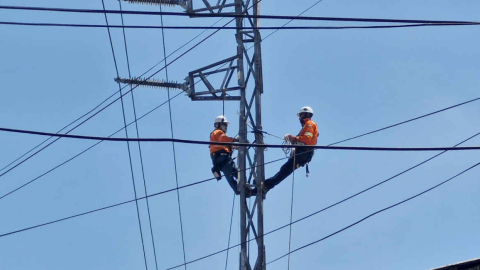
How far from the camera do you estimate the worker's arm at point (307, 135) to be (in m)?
14.6

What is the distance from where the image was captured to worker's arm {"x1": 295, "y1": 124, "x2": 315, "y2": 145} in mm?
14555

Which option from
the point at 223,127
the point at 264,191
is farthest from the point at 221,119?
the point at 264,191

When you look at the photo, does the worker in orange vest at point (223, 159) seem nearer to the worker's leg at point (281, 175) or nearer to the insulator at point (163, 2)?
the worker's leg at point (281, 175)

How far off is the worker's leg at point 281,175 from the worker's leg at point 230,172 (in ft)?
2.23

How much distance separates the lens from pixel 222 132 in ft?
50.1

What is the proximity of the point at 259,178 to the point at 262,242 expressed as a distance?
3.09 feet

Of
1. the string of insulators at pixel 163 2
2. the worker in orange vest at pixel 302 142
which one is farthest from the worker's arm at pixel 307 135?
the string of insulators at pixel 163 2

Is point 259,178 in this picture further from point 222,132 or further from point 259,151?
point 222,132


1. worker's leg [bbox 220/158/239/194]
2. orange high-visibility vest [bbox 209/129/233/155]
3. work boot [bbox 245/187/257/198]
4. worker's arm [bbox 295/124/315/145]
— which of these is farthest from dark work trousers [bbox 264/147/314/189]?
orange high-visibility vest [bbox 209/129/233/155]

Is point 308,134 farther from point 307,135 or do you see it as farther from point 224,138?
point 224,138

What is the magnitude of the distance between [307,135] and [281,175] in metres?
0.98

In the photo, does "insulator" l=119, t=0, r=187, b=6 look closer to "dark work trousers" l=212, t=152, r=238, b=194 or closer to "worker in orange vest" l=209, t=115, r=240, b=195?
"worker in orange vest" l=209, t=115, r=240, b=195

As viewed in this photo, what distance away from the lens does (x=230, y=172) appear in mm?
14516

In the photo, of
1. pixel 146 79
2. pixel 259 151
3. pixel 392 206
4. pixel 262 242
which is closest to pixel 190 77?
pixel 146 79
